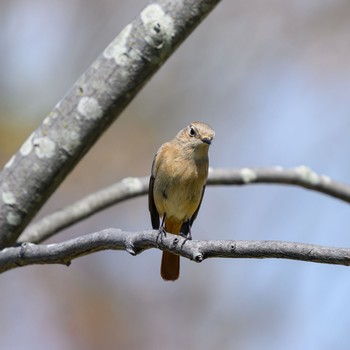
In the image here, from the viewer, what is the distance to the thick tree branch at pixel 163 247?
5.64 feet

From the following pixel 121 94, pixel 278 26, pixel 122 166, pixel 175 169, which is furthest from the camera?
pixel 122 166

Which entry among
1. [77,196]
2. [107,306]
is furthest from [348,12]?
[107,306]

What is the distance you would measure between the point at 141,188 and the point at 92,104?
64cm

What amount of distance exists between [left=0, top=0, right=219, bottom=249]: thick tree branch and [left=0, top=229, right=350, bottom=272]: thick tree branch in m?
0.24

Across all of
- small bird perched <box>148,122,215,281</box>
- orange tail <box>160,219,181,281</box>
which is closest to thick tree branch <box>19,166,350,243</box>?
small bird perched <box>148,122,215,281</box>

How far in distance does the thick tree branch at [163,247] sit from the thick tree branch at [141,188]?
0.50 metres

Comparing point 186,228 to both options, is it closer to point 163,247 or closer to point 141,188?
point 141,188

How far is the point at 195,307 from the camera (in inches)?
250

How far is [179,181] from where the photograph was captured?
11.4 ft

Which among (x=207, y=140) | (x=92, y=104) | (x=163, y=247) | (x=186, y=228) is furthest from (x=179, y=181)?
(x=163, y=247)

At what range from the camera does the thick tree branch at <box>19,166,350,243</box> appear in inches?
117

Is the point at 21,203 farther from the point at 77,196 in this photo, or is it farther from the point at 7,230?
the point at 77,196

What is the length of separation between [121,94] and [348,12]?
4.22 m

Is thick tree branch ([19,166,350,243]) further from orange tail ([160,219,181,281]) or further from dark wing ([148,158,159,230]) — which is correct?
orange tail ([160,219,181,281])
